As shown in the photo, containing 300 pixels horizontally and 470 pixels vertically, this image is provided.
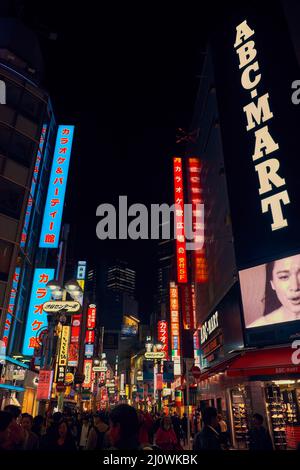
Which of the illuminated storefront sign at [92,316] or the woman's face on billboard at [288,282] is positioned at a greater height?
the illuminated storefront sign at [92,316]

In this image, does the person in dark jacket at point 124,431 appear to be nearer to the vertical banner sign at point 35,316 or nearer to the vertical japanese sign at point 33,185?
the vertical banner sign at point 35,316

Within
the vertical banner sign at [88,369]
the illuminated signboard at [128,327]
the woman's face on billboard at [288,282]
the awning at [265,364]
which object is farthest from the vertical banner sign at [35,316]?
the illuminated signboard at [128,327]

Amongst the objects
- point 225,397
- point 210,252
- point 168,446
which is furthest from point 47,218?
point 168,446

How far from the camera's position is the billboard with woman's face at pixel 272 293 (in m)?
14.9

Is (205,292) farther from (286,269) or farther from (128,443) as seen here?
(128,443)

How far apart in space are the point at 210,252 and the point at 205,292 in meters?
4.38

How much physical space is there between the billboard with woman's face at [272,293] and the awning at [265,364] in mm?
1463

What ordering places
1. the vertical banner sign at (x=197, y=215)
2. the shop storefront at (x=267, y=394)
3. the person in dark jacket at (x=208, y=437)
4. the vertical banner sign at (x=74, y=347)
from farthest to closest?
the vertical banner sign at (x=74, y=347), the vertical banner sign at (x=197, y=215), the shop storefront at (x=267, y=394), the person in dark jacket at (x=208, y=437)

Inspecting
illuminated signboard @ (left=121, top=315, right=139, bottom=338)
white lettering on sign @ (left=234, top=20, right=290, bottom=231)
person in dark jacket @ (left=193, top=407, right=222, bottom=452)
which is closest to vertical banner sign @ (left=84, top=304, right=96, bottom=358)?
white lettering on sign @ (left=234, top=20, right=290, bottom=231)

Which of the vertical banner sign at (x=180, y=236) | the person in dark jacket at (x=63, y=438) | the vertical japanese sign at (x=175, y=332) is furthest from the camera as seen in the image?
the vertical japanese sign at (x=175, y=332)

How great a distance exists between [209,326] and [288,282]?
1234 centimetres

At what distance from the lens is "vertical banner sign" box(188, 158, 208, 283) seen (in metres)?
29.3

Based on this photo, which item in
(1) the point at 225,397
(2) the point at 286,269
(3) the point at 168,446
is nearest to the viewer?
(3) the point at 168,446
